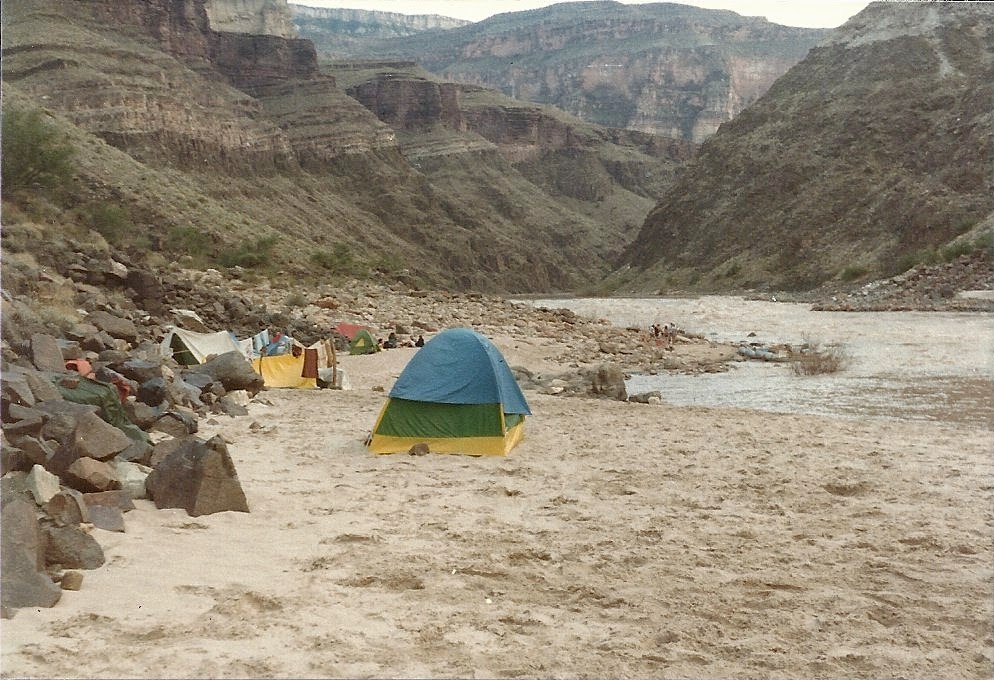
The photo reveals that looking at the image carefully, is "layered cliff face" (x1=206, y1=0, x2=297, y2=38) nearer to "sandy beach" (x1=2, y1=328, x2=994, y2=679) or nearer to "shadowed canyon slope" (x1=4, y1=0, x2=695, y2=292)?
"shadowed canyon slope" (x1=4, y1=0, x2=695, y2=292)

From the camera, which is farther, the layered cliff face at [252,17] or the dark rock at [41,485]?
the layered cliff face at [252,17]

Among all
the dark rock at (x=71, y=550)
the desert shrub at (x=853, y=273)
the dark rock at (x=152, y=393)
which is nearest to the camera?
the dark rock at (x=71, y=550)

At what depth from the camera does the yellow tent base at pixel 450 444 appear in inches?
388

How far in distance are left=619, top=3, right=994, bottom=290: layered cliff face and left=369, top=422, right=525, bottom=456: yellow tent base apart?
41.6 metres

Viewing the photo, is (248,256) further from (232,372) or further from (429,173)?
(429,173)

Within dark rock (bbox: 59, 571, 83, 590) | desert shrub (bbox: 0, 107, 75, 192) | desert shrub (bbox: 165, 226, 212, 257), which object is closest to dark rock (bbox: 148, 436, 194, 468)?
dark rock (bbox: 59, 571, 83, 590)

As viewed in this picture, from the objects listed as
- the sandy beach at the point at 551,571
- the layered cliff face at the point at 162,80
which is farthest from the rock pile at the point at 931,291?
the layered cliff face at the point at 162,80

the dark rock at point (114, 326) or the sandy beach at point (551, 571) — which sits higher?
the dark rock at point (114, 326)

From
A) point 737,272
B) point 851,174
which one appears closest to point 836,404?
point 737,272

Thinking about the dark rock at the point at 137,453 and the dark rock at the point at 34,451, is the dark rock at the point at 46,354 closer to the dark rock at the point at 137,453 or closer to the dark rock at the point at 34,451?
the dark rock at the point at 137,453

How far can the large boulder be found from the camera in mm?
12172

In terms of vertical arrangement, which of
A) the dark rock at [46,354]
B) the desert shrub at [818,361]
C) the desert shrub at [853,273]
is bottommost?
the desert shrub at [853,273]

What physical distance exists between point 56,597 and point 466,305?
82.0 ft

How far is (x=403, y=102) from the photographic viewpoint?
447 feet
